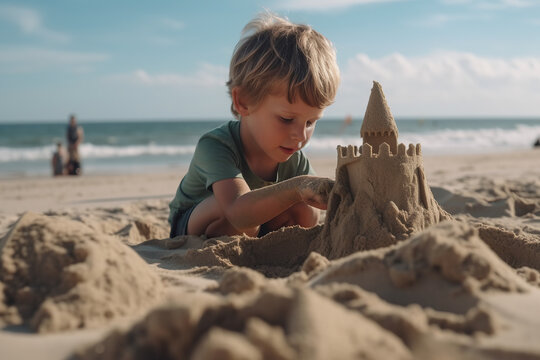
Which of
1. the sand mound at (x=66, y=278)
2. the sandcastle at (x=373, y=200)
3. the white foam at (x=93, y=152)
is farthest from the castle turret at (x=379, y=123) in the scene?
the white foam at (x=93, y=152)

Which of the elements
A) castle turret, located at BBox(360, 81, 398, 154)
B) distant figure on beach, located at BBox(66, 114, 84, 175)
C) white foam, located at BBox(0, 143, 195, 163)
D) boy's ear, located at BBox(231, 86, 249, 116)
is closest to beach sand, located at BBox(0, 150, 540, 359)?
castle turret, located at BBox(360, 81, 398, 154)

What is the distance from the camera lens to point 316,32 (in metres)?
3.68

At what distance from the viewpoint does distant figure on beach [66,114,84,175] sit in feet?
37.4

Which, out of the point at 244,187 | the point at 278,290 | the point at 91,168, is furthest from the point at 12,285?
the point at 91,168

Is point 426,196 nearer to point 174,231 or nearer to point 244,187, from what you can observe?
point 244,187

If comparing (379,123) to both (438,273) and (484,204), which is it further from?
(484,204)

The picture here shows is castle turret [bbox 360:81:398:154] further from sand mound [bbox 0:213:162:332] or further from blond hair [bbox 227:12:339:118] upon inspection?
sand mound [bbox 0:213:162:332]

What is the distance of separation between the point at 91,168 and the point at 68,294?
506 inches

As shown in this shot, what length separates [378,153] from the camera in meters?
2.59

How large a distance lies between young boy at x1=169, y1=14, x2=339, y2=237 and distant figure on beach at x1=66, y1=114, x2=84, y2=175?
8.35 metres

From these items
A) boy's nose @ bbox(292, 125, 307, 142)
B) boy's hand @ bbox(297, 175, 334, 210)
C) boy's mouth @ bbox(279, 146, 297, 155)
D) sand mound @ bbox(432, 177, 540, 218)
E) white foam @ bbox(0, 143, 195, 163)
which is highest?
boy's nose @ bbox(292, 125, 307, 142)

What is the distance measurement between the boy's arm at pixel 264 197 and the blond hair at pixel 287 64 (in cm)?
63

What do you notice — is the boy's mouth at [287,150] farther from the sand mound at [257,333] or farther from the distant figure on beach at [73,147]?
the distant figure on beach at [73,147]

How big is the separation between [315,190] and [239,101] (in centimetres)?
110
